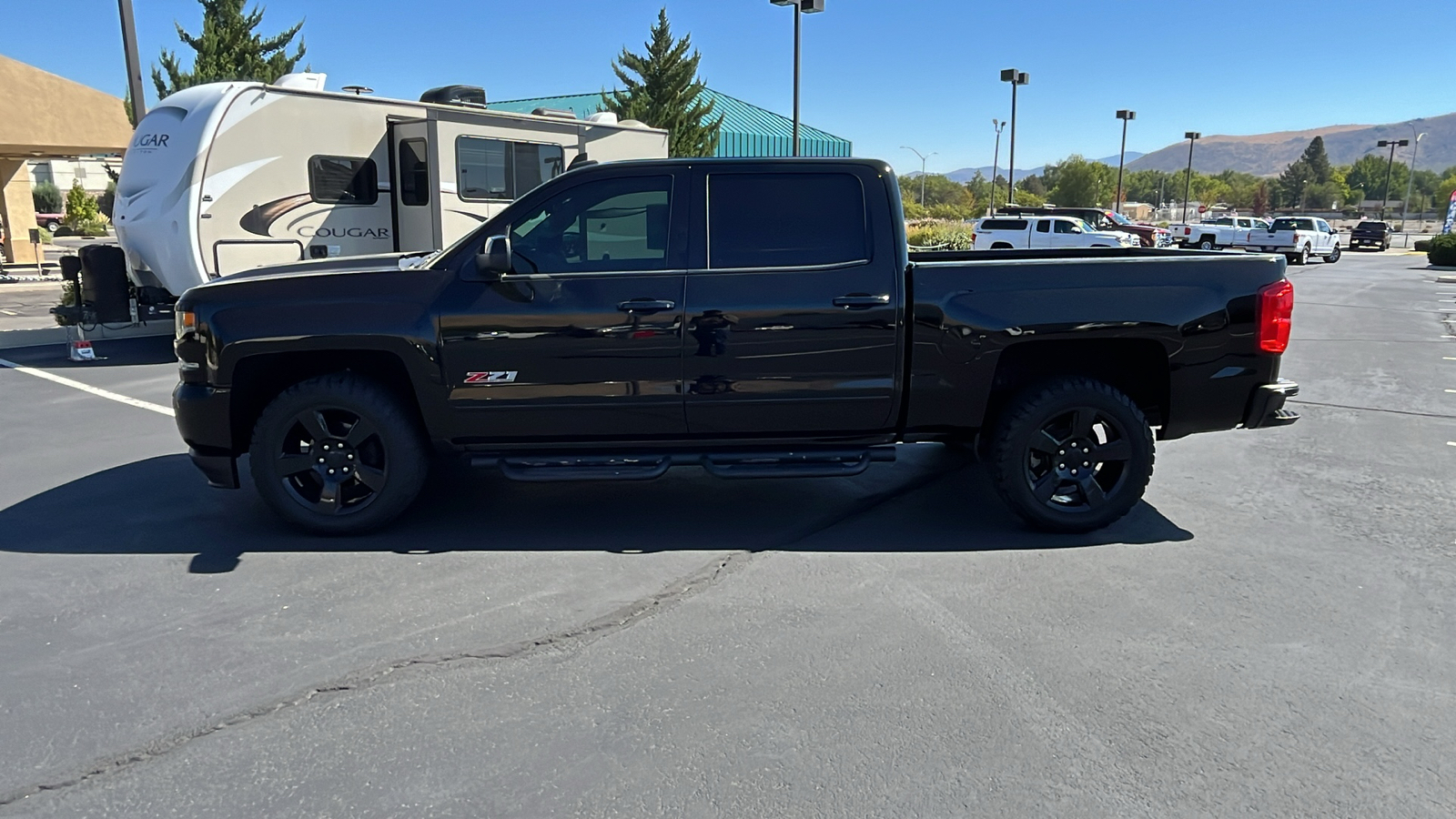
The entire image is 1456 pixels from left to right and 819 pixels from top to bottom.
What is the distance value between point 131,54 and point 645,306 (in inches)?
484

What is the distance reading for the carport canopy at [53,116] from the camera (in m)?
19.4

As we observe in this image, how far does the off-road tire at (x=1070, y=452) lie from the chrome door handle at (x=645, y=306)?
183 centimetres

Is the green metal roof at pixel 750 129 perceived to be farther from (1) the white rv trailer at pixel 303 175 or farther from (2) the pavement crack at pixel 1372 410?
(2) the pavement crack at pixel 1372 410

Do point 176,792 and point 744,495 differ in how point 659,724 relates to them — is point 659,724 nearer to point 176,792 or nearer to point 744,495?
point 176,792

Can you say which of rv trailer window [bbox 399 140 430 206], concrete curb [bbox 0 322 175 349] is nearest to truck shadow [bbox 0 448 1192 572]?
rv trailer window [bbox 399 140 430 206]

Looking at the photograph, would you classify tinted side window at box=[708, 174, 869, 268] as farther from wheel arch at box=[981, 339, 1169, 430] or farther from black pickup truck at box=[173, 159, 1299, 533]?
→ wheel arch at box=[981, 339, 1169, 430]

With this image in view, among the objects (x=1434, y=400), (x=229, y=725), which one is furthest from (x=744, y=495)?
(x=1434, y=400)

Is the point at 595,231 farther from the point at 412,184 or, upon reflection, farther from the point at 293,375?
the point at 412,184

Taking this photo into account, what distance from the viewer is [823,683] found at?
369 cm

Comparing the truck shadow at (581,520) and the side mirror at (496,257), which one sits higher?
the side mirror at (496,257)

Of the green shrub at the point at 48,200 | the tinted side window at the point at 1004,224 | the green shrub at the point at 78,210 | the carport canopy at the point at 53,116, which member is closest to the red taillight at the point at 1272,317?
the carport canopy at the point at 53,116

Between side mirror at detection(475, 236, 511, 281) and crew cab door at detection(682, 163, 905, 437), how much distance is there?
35.3 inches

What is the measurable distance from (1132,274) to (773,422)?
6.44ft

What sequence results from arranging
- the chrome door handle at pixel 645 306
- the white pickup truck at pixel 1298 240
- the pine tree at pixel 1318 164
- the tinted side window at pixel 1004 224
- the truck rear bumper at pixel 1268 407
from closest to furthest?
the chrome door handle at pixel 645 306
the truck rear bumper at pixel 1268 407
the tinted side window at pixel 1004 224
the white pickup truck at pixel 1298 240
the pine tree at pixel 1318 164
